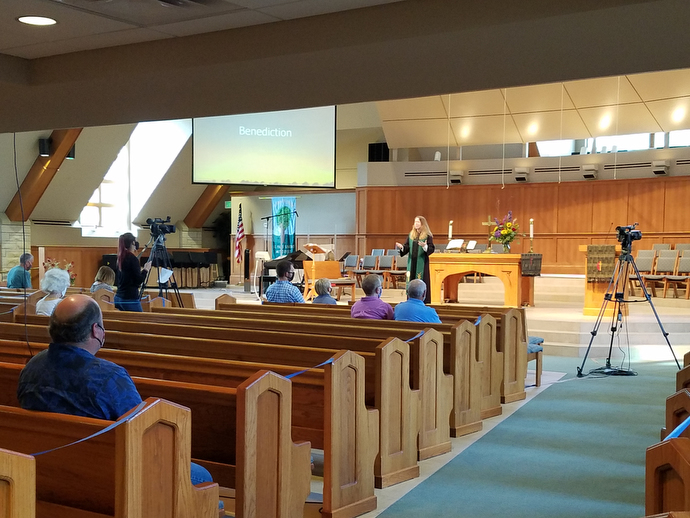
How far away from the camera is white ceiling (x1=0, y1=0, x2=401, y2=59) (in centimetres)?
298

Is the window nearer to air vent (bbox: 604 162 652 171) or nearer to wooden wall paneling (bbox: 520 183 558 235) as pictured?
wooden wall paneling (bbox: 520 183 558 235)

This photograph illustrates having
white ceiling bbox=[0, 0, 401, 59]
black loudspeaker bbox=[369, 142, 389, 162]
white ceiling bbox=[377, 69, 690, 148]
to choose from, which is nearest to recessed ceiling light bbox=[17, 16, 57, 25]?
white ceiling bbox=[0, 0, 401, 59]

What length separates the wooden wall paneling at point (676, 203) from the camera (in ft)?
42.1

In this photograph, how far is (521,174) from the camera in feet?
46.2

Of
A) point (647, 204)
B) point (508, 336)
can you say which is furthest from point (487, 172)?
point (508, 336)

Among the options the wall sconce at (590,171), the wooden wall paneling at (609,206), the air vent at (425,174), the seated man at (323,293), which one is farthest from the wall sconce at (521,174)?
the seated man at (323,293)

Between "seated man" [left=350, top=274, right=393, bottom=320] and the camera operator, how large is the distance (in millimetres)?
1920

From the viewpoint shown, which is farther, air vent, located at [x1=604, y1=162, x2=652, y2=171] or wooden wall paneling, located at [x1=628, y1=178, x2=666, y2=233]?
air vent, located at [x1=604, y1=162, x2=652, y2=171]

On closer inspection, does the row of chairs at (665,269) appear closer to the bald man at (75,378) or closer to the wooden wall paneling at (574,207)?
the wooden wall paneling at (574,207)

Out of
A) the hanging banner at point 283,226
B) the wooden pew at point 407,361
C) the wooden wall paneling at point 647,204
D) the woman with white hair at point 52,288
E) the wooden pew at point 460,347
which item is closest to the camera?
the wooden pew at point 407,361


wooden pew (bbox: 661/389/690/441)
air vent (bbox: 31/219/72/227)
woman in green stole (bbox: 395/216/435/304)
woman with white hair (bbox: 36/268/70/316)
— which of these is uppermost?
air vent (bbox: 31/219/72/227)

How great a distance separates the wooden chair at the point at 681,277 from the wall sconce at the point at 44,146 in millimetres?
10121

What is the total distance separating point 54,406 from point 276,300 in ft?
15.1

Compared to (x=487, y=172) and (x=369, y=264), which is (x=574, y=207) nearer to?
(x=487, y=172)
